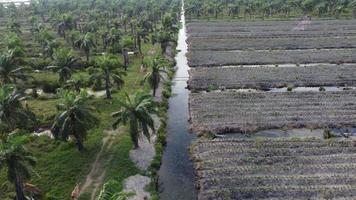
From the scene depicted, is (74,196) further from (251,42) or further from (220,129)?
(251,42)

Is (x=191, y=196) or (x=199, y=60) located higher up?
(x=199, y=60)

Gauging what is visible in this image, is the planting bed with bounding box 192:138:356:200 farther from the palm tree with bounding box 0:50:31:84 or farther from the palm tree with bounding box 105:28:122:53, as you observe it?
the palm tree with bounding box 105:28:122:53

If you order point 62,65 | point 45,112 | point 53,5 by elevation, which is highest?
point 53,5

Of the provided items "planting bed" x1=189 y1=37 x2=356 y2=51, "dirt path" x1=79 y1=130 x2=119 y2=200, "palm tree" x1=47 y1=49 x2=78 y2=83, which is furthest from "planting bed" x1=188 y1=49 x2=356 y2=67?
"dirt path" x1=79 y1=130 x2=119 y2=200

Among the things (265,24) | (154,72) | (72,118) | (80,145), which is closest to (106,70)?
(154,72)

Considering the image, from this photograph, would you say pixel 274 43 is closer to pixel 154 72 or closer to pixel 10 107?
pixel 154 72

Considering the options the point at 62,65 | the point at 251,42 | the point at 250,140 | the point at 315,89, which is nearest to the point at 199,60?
the point at 251,42
